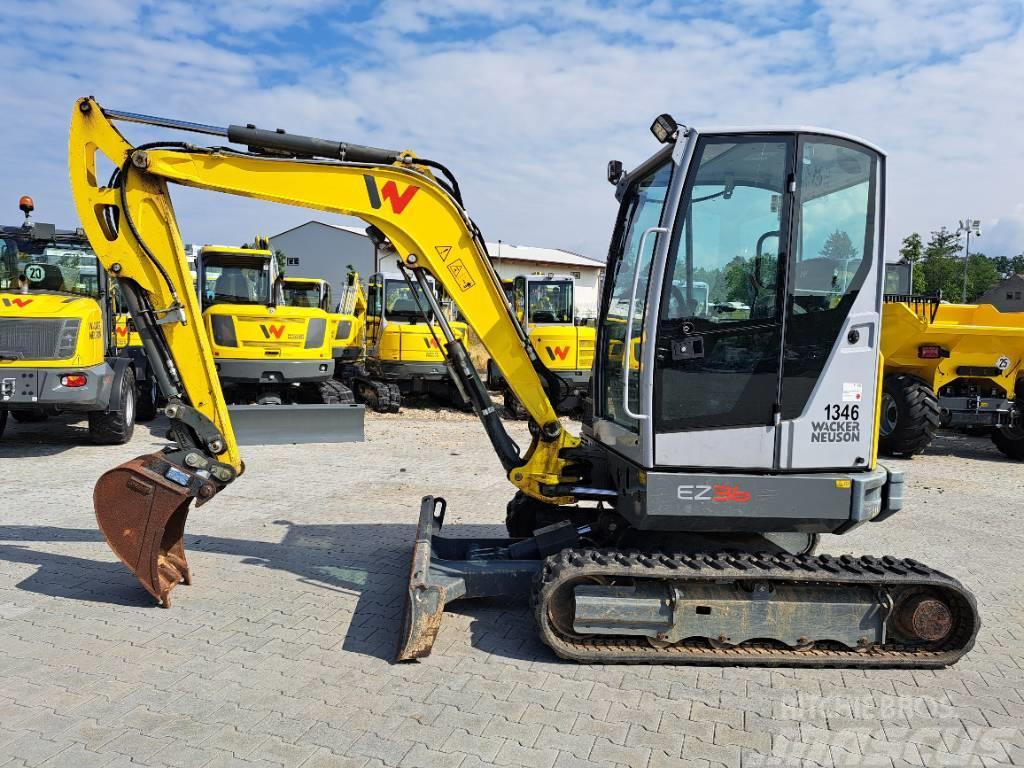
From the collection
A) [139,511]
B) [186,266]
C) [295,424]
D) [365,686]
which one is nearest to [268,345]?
[295,424]

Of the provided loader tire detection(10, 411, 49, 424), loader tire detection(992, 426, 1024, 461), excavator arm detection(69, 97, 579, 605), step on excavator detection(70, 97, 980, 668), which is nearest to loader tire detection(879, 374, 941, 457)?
loader tire detection(992, 426, 1024, 461)

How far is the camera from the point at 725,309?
449 centimetres

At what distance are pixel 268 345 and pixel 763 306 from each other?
32.5 feet

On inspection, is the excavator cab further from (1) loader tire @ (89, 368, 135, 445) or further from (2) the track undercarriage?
(1) loader tire @ (89, 368, 135, 445)

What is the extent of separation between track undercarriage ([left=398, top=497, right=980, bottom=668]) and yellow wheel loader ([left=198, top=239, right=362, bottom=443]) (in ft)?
24.4

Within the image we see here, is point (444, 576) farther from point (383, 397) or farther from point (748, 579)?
point (383, 397)

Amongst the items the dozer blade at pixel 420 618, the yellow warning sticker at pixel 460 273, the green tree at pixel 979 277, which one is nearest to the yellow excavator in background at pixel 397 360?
the yellow warning sticker at pixel 460 273

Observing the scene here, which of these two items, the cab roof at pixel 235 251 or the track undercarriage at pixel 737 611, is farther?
the cab roof at pixel 235 251

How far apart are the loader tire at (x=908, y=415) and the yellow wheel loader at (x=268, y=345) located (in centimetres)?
745

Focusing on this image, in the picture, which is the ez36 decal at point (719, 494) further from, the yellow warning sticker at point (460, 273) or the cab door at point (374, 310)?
the cab door at point (374, 310)

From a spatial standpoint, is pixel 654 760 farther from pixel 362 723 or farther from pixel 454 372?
pixel 454 372

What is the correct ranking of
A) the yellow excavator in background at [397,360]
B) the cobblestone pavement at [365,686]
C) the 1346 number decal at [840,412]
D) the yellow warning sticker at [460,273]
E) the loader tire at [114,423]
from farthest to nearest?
the yellow excavator in background at [397,360] → the loader tire at [114,423] → the yellow warning sticker at [460,273] → the 1346 number decal at [840,412] → the cobblestone pavement at [365,686]

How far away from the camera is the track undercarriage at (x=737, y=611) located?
14.5ft

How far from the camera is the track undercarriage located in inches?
175
